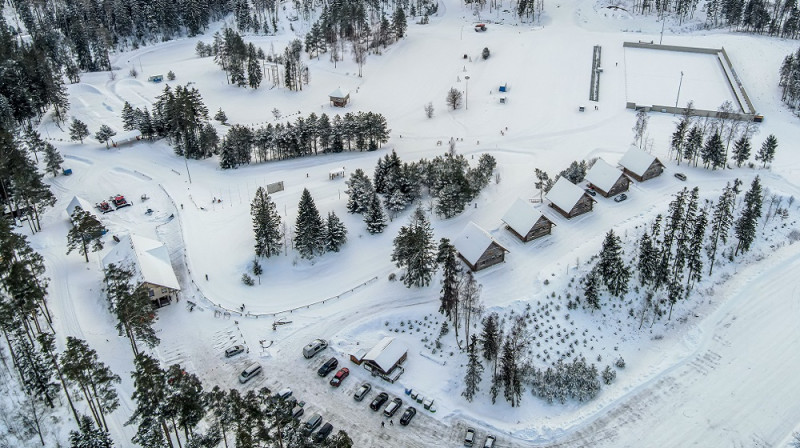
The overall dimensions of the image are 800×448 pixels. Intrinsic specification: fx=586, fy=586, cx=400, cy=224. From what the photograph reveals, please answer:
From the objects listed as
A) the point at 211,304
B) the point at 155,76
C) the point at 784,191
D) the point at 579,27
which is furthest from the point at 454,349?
the point at 579,27

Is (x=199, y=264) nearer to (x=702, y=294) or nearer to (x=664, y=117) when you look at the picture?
(x=702, y=294)

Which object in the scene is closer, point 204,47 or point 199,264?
point 199,264

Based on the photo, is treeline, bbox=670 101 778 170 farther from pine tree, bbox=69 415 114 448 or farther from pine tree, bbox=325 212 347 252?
pine tree, bbox=69 415 114 448

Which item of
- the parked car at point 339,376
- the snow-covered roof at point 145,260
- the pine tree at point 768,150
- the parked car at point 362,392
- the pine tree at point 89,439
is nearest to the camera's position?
the pine tree at point 89,439

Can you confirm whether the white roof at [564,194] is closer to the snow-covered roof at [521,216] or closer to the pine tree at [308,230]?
the snow-covered roof at [521,216]

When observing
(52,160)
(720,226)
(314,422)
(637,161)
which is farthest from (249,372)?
(637,161)

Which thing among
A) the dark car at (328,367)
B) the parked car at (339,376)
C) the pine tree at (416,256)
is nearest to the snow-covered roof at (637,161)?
the pine tree at (416,256)

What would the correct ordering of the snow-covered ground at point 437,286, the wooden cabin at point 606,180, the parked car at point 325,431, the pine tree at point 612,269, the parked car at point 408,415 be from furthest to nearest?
the wooden cabin at point 606,180 → the pine tree at point 612,269 → the snow-covered ground at point 437,286 → the parked car at point 408,415 → the parked car at point 325,431
